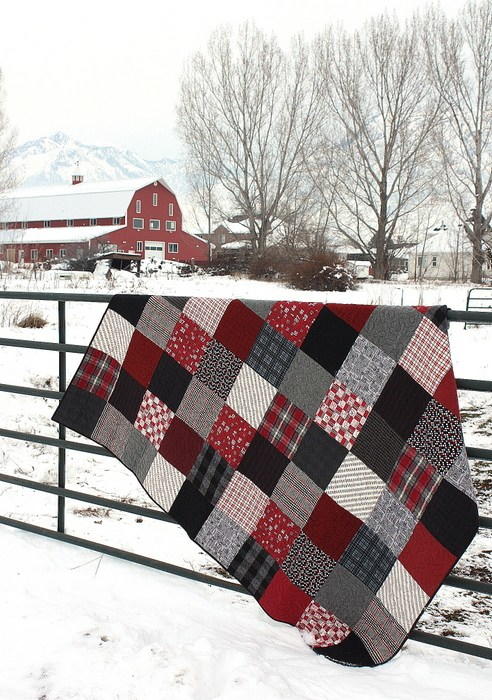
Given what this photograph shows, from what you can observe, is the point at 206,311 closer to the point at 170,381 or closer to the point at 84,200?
the point at 170,381

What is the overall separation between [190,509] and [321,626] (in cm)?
55

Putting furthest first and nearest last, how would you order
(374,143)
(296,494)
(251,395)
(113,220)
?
(113,220) < (374,143) < (251,395) < (296,494)

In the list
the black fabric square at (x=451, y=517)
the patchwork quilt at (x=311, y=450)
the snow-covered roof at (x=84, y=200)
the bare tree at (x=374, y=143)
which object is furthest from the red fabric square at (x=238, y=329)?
the snow-covered roof at (x=84, y=200)

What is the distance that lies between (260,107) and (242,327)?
33.4 metres

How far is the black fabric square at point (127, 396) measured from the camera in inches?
94.2

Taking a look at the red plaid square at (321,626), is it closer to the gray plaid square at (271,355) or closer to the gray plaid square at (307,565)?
the gray plaid square at (307,565)

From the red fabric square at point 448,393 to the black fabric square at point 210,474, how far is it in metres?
0.70

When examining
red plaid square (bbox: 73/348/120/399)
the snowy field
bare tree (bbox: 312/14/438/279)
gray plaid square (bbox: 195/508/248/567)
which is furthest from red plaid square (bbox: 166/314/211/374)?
bare tree (bbox: 312/14/438/279)

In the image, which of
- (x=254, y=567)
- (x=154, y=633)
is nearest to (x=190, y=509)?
(x=254, y=567)

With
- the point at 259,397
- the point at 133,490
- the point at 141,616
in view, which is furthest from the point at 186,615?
the point at 133,490

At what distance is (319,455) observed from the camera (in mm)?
1982

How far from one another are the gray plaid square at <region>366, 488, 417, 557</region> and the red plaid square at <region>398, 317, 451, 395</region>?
322 mm

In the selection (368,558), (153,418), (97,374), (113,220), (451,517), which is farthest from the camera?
(113,220)

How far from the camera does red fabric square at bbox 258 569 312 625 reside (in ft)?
6.60
